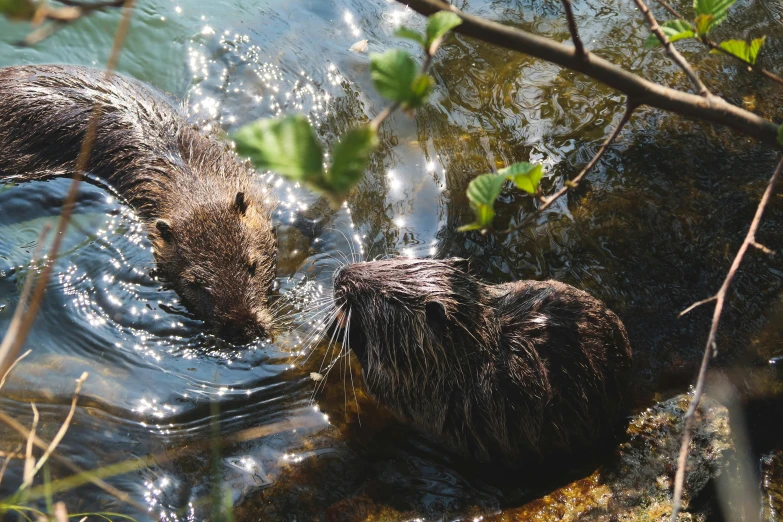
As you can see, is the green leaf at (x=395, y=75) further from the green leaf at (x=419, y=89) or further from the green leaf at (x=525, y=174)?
the green leaf at (x=525, y=174)

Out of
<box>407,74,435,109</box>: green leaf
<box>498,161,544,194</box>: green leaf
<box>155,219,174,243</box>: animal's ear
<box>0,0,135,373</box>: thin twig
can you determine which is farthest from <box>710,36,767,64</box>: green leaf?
<box>155,219,174,243</box>: animal's ear

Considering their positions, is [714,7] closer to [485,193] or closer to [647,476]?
[485,193]

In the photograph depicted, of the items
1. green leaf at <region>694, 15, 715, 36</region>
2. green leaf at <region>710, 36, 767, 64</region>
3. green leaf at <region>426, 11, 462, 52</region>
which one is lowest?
green leaf at <region>426, 11, 462, 52</region>

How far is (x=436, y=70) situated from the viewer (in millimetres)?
5406

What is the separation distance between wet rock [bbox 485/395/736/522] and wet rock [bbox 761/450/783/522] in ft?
0.52

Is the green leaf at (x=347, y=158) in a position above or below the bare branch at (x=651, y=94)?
below

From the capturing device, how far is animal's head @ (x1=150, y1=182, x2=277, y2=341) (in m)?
4.04

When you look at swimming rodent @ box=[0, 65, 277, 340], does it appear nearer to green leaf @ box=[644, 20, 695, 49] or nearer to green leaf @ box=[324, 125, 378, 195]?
green leaf @ box=[644, 20, 695, 49]

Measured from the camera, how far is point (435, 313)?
3.22 metres

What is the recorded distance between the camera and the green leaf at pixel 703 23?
180 cm

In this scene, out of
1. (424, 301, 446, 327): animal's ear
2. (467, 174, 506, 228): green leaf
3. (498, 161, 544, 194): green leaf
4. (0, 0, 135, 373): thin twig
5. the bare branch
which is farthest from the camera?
(424, 301, 446, 327): animal's ear

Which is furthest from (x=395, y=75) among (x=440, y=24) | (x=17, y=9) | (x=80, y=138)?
(x=80, y=138)

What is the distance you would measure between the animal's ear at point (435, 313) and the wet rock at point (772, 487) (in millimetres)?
1557

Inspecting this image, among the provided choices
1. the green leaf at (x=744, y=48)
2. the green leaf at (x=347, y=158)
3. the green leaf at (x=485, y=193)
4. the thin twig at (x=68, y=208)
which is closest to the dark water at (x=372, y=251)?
the thin twig at (x=68, y=208)
